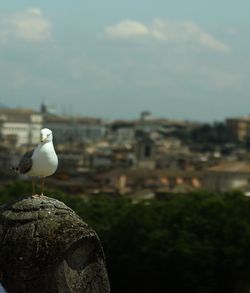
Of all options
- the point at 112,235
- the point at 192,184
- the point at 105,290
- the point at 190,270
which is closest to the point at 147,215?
the point at 112,235

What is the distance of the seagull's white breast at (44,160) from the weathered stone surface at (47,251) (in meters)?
0.28

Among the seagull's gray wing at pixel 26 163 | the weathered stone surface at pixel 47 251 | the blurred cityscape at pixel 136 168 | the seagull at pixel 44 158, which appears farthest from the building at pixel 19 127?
the weathered stone surface at pixel 47 251

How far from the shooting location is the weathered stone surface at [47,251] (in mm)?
7426

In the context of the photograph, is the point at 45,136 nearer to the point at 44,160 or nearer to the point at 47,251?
the point at 44,160

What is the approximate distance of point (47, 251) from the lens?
7445mm

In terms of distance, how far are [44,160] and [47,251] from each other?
0.73 meters

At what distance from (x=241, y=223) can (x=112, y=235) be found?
12.4ft

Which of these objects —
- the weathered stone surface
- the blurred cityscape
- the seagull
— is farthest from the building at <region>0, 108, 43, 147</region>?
the weathered stone surface

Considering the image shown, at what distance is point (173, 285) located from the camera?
32656 mm

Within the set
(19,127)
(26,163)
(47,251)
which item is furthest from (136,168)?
(47,251)

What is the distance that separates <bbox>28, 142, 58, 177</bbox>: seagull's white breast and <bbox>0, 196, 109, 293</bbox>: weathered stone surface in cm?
28

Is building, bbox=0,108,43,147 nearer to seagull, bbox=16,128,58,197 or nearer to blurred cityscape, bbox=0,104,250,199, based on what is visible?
blurred cityscape, bbox=0,104,250,199

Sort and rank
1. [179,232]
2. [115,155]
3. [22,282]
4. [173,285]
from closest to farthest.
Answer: [22,282]
[173,285]
[179,232]
[115,155]

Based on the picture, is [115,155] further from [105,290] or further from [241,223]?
[105,290]
